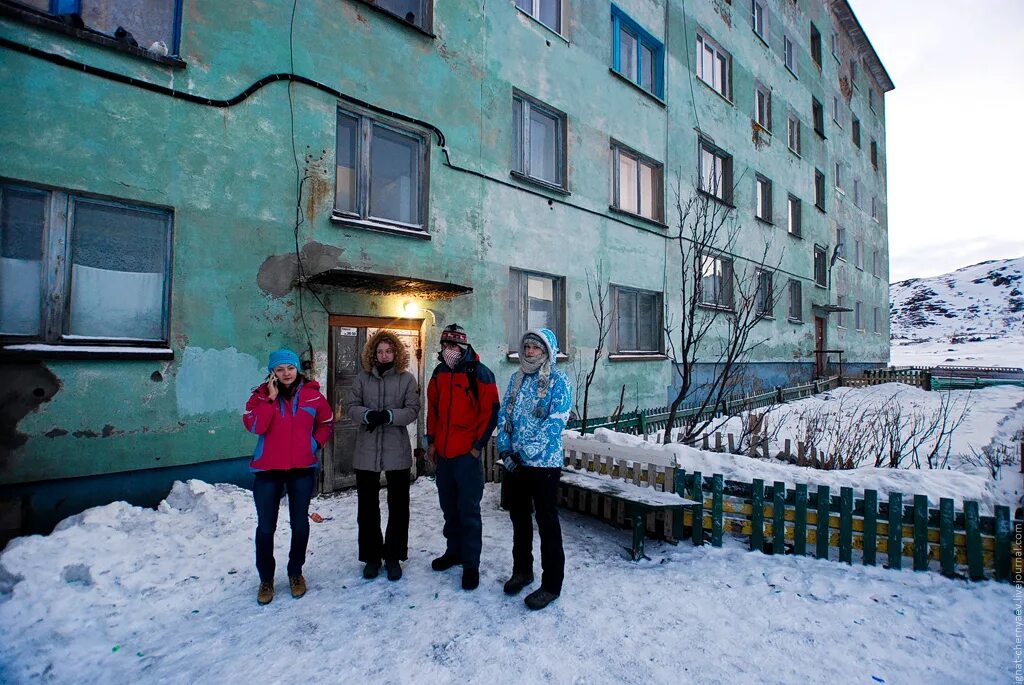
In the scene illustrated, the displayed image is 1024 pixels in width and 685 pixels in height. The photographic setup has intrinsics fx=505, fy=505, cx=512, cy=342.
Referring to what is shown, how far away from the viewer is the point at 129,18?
5.22 meters

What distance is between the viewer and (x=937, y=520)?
4262mm

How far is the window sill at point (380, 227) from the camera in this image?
6.46 meters

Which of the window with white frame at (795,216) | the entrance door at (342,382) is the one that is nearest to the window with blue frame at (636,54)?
the entrance door at (342,382)

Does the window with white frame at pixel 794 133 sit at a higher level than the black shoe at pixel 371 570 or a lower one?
higher

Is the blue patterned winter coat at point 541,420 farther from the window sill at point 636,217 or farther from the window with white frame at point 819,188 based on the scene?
the window with white frame at point 819,188

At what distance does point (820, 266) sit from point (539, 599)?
20491mm

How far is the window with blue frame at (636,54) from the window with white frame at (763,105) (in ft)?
19.0

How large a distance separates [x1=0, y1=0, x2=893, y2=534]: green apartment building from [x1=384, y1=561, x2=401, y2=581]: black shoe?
2587 mm

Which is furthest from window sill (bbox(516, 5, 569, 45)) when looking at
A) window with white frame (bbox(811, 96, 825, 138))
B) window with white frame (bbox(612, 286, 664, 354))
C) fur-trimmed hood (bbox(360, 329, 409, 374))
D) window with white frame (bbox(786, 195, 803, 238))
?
window with white frame (bbox(811, 96, 825, 138))

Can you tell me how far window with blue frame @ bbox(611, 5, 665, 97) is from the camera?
35.6ft

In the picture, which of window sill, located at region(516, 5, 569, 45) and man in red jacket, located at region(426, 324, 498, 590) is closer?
man in red jacket, located at region(426, 324, 498, 590)

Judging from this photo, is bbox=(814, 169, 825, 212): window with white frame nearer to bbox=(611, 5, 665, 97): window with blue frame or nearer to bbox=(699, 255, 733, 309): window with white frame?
bbox=(699, 255, 733, 309): window with white frame

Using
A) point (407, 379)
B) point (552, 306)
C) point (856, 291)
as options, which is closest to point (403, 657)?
point (407, 379)

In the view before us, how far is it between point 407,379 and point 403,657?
78.1 inches
